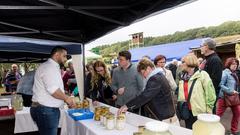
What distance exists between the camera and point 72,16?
353 cm

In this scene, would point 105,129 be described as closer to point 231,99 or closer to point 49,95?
point 49,95

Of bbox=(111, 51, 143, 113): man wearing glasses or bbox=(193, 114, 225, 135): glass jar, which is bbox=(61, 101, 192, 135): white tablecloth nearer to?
bbox=(111, 51, 143, 113): man wearing glasses

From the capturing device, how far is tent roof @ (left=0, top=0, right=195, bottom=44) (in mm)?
2718

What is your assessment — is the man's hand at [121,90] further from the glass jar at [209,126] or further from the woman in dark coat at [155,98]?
the glass jar at [209,126]

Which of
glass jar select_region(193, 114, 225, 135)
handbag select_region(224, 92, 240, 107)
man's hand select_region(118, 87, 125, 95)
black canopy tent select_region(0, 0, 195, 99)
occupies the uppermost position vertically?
black canopy tent select_region(0, 0, 195, 99)

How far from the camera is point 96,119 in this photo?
2.82 metres

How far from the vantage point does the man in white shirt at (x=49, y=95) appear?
2594 mm

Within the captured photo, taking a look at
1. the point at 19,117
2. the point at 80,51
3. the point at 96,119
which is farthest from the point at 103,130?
the point at 80,51

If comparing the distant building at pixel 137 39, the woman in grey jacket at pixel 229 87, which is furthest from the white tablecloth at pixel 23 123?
the distant building at pixel 137 39

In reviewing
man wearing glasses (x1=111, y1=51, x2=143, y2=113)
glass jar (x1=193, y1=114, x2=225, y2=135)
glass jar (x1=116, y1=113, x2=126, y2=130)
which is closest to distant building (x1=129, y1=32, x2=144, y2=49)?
man wearing glasses (x1=111, y1=51, x2=143, y2=113)

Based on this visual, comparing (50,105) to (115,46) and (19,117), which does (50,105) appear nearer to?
(19,117)

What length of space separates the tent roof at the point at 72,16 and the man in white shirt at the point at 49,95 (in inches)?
20.3

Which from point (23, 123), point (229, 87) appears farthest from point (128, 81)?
point (229, 87)

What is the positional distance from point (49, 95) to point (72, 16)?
1252mm
